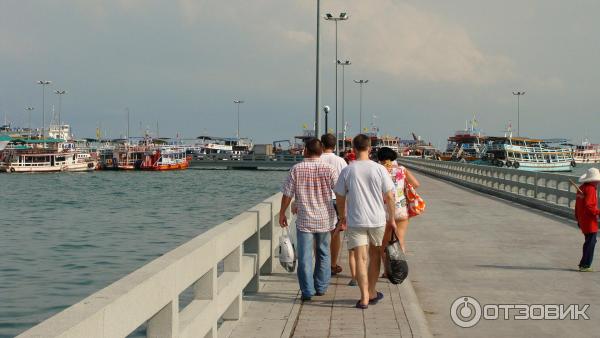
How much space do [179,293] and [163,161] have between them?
120423 millimetres

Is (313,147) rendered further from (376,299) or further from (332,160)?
(376,299)

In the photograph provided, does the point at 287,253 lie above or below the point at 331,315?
above

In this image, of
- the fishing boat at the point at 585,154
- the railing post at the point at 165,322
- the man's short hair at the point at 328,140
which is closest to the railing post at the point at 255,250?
the man's short hair at the point at 328,140

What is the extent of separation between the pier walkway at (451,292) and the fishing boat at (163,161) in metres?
108

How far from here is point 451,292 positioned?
33.1ft

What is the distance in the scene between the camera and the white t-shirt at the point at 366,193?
8.50 meters

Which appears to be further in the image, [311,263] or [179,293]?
[311,263]

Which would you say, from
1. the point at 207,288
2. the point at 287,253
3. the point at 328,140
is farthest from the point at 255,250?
the point at 207,288

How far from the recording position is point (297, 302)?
351 inches

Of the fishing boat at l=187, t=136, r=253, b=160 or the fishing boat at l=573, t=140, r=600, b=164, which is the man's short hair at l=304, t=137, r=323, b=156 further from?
the fishing boat at l=573, t=140, r=600, b=164

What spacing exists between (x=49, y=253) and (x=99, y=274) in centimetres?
565

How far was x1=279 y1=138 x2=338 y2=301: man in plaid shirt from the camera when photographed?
907 cm

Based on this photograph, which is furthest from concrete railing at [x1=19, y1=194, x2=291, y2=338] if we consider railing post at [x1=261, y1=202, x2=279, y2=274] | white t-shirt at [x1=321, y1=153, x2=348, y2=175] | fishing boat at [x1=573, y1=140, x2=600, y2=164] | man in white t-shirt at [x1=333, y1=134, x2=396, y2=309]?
fishing boat at [x1=573, y1=140, x2=600, y2=164]

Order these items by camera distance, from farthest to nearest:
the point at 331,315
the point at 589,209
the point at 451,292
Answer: the point at 589,209, the point at 451,292, the point at 331,315
